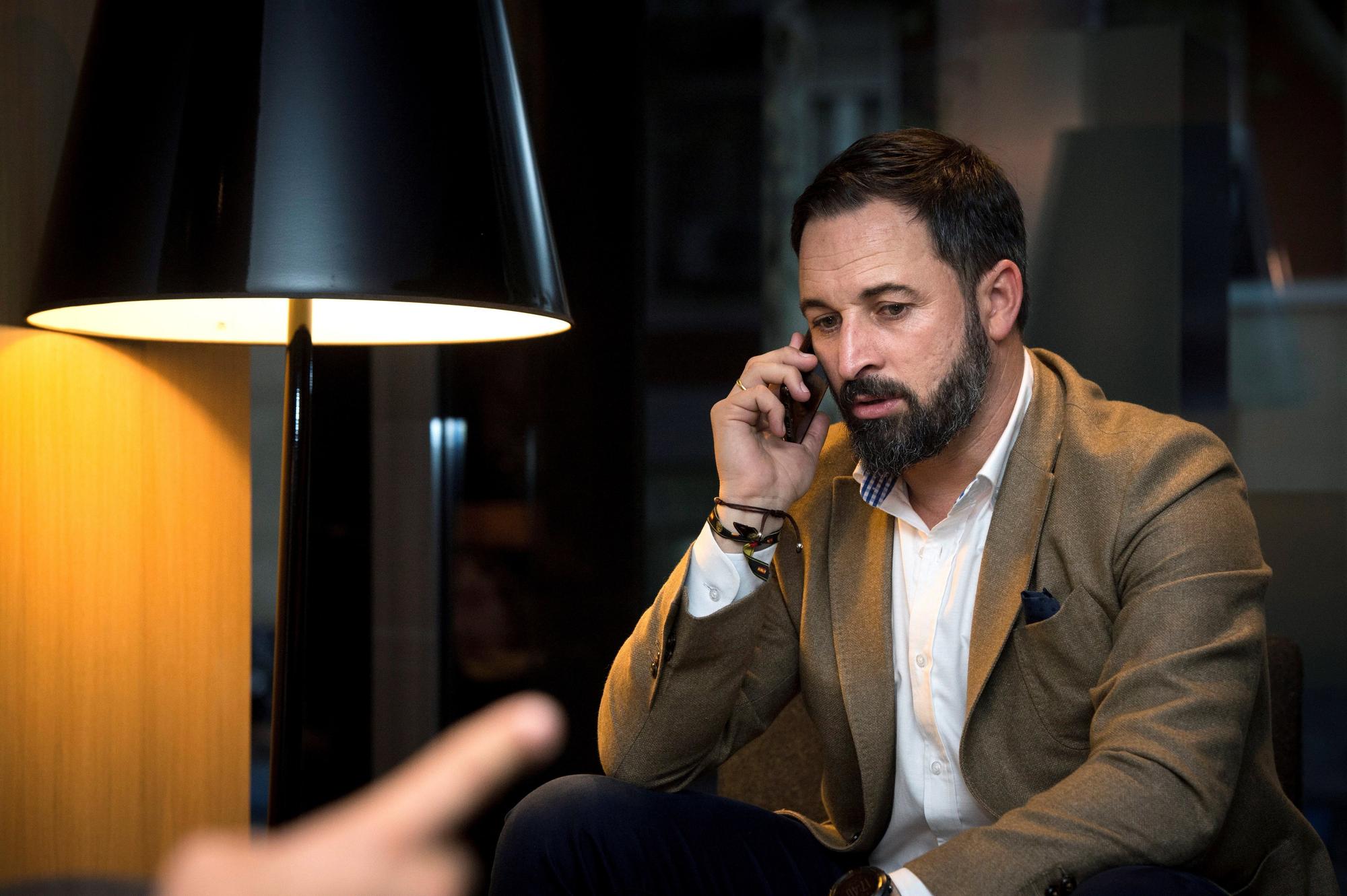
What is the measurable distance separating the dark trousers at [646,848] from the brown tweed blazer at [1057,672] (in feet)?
0.20

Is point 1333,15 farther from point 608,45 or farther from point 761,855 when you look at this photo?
point 761,855

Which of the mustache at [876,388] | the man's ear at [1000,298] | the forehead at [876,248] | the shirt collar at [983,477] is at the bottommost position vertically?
the shirt collar at [983,477]

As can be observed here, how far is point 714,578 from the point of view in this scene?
1608 mm

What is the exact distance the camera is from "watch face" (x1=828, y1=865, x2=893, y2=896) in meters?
1.20

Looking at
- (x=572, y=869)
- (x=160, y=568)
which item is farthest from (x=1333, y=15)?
(x=160, y=568)

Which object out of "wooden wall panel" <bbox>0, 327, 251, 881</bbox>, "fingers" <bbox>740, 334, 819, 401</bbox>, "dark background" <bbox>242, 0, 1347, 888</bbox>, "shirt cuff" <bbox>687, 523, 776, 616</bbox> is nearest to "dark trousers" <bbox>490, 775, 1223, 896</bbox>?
"shirt cuff" <bbox>687, 523, 776, 616</bbox>

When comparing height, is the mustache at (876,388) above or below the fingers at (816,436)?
above

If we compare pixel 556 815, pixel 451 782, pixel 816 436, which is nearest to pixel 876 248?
pixel 816 436

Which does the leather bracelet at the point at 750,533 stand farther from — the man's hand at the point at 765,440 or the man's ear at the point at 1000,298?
the man's ear at the point at 1000,298

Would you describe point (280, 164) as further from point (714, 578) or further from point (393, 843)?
point (393, 843)

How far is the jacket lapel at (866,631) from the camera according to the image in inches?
62.4

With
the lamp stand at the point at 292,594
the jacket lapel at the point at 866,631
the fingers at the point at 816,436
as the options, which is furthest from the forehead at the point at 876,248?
the lamp stand at the point at 292,594

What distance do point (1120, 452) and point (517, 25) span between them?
160 cm

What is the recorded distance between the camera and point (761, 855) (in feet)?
5.11
